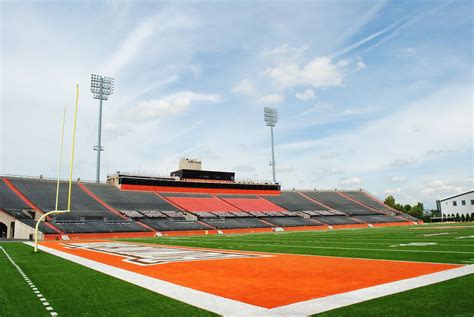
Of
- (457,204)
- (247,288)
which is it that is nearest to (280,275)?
(247,288)

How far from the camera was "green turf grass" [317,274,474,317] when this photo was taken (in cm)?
600

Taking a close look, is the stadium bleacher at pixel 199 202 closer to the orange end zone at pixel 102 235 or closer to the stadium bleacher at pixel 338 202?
the orange end zone at pixel 102 235

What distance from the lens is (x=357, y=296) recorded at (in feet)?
24.2

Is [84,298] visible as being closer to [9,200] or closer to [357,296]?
[357,296]

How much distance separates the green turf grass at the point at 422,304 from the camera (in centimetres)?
600

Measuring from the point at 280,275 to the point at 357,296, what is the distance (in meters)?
3.32

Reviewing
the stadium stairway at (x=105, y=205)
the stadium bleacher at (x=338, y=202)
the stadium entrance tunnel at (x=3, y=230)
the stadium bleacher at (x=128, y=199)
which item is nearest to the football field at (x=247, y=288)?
the stadium stairway at (x=105, y=205)

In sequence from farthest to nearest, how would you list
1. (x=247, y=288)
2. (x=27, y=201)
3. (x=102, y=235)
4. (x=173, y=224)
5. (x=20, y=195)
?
(x=173, y=224) → (x=20, y=195) → (x=27, y=201) → (x=102, y=235) → (x=247, y=288)

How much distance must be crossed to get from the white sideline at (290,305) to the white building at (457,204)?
232 ft

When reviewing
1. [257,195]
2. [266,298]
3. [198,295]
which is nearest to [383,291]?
[266,298]

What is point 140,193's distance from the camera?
5956 centimetres

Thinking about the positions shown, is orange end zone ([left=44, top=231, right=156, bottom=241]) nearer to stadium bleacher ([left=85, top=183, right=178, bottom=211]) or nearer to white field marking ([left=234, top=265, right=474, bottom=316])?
stadium bleacher ([left=85, top=183, right=178, bottom=211])

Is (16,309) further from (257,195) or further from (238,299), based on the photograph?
(257,195)

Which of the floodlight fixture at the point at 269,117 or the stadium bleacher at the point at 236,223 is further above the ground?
the floodlight fixture at the point at 269,117
